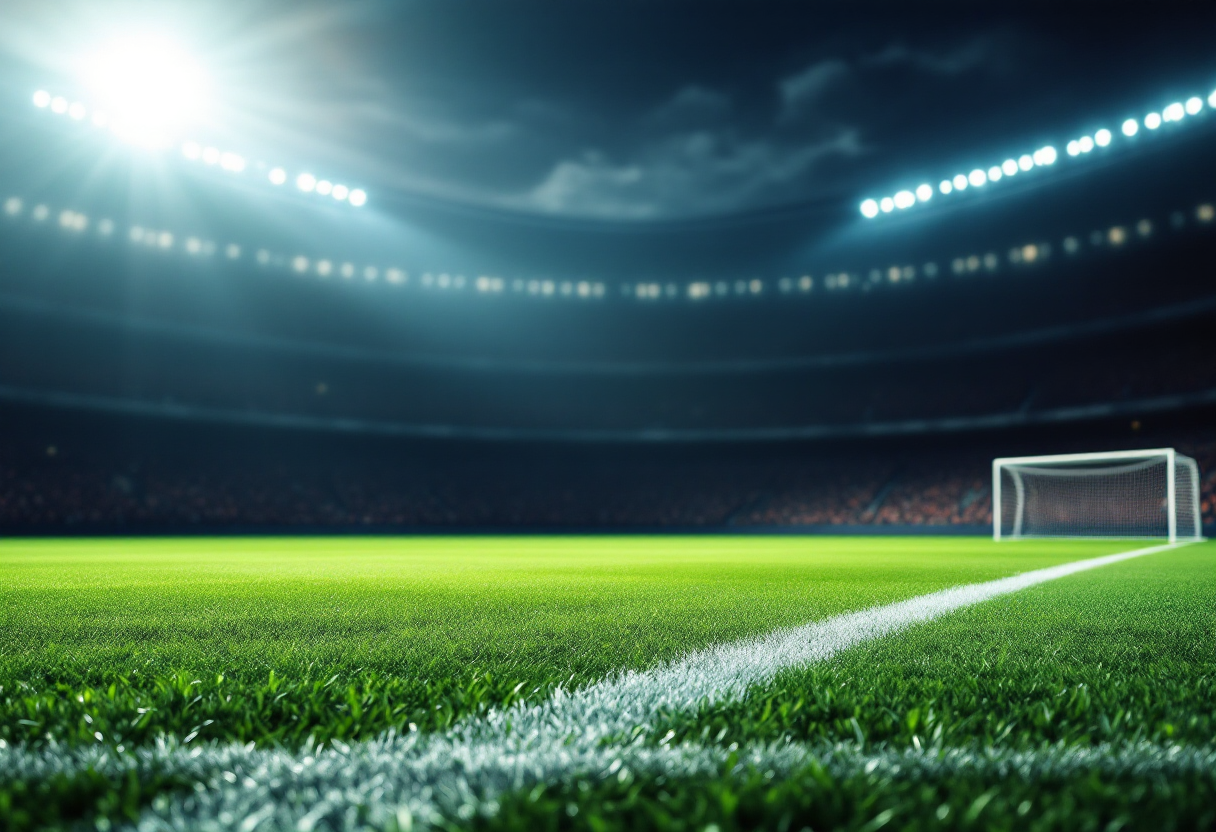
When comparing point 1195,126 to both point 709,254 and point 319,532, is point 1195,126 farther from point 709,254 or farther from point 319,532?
point 319,532

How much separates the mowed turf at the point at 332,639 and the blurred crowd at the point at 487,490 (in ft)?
64.5

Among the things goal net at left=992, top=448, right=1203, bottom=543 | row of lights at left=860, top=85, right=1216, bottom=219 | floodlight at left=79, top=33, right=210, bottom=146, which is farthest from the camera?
row of lights at left=860, top=85, right=1216, bottom=219

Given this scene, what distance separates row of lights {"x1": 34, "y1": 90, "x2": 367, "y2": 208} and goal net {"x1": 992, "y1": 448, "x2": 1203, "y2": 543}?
75.0ft

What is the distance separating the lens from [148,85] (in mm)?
22297

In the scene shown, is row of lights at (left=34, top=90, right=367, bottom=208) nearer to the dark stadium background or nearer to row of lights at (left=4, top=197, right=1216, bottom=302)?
the dark stadium background

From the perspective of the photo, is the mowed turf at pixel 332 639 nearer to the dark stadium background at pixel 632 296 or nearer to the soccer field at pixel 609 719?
the soccer field at pixel 609 719

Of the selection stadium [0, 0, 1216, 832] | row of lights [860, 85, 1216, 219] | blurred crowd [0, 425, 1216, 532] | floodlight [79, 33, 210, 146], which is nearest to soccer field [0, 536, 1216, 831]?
stadium [0, 0, 1216, 832]

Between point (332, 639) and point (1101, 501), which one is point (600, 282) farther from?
point (332, 639)

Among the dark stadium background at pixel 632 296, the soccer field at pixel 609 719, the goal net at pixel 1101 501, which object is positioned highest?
the dark stadium background at pixel 632 296

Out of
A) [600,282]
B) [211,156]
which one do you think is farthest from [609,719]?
[600,282]

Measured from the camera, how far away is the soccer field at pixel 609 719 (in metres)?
1.03

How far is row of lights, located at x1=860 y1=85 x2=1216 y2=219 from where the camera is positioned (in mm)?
21406

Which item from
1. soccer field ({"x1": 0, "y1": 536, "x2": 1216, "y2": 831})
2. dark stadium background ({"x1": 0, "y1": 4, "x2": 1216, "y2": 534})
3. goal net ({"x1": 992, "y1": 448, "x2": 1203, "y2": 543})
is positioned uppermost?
dark stadium background ({"x1": 0, "y1": 4, "x2": 1216, "y2": 534})

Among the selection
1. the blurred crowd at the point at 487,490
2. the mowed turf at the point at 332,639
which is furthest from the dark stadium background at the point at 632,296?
the mowed turf at the point at 332,639
